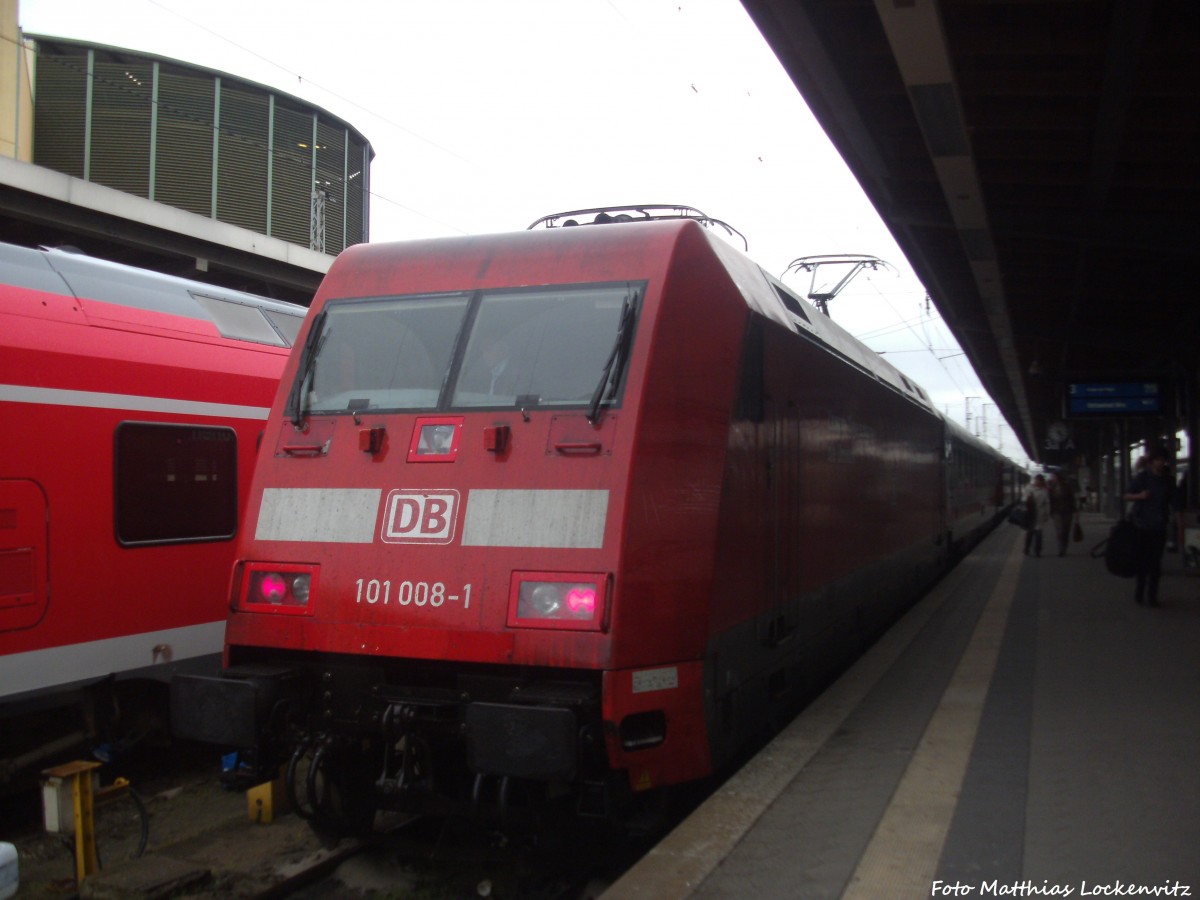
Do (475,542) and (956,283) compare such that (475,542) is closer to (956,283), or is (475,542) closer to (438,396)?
(438,396)

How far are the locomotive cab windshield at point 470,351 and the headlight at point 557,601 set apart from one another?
2.47ft

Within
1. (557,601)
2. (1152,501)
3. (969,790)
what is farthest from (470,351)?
(1152,501)

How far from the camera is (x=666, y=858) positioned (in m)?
3.94

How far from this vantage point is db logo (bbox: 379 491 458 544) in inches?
178

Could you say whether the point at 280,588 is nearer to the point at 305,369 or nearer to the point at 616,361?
the point at 305,369

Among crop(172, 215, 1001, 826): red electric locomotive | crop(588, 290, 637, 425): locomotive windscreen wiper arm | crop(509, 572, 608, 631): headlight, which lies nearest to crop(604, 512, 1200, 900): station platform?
crop(172, 215, 1001, 826): red electric locomotive

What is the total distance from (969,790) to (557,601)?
2044mm

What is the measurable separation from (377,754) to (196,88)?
23.6 m

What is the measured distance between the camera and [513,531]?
14.4 feet

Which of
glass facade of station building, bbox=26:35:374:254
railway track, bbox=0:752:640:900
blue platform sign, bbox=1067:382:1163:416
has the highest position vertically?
glass facade of station building, bbox=26:35:374:254

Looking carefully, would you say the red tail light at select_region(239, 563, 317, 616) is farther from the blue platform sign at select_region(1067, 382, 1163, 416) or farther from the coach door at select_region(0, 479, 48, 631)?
the blue platform sign at select_region(1067, 382, 1163, 416)

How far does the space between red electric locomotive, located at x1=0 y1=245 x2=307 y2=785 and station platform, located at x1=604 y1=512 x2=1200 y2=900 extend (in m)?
3.55

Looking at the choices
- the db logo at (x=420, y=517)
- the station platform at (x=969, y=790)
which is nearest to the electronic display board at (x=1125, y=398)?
the station platform at (x=969, y=790)

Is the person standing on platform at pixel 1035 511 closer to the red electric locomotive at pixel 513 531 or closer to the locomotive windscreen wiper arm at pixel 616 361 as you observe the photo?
the red electric locomotive at pixel 513 531
